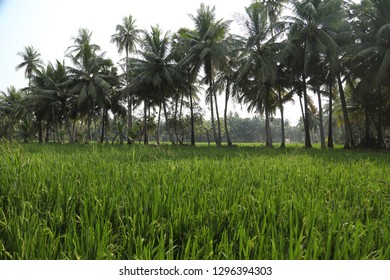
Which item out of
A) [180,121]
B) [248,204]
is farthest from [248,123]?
[248,204]

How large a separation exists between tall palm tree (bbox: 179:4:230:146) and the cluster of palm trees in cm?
8

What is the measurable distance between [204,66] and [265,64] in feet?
18.1

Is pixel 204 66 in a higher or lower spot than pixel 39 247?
higher

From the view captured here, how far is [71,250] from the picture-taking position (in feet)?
5.14

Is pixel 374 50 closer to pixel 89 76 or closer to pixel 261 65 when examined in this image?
pixel 261 65

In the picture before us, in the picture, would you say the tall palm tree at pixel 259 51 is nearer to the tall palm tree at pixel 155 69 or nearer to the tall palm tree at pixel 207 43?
the tall palm tree at pixel 207 43

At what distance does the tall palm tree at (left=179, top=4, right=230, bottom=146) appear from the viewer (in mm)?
22406

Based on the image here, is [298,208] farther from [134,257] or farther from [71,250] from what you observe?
[71,250]

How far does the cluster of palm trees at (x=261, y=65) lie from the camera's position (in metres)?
18.9

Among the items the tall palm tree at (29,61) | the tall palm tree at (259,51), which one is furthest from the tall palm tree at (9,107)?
the tall palm tree at (259,51)

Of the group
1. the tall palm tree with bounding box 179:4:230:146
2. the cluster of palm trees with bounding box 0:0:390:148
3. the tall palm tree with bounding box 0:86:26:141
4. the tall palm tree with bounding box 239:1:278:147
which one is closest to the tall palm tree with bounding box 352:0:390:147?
the cluster of palm trees with bounding box 0:0:390:148

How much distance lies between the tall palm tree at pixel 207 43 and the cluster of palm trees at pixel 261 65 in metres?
0.08

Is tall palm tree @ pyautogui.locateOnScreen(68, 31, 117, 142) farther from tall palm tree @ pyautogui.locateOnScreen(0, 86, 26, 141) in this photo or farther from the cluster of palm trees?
tall palm tree @ pyautogui.locateOnScreen(0, 86, 26, 141)

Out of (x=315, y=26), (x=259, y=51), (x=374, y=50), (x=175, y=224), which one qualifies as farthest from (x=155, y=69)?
(x=175, y=224)
